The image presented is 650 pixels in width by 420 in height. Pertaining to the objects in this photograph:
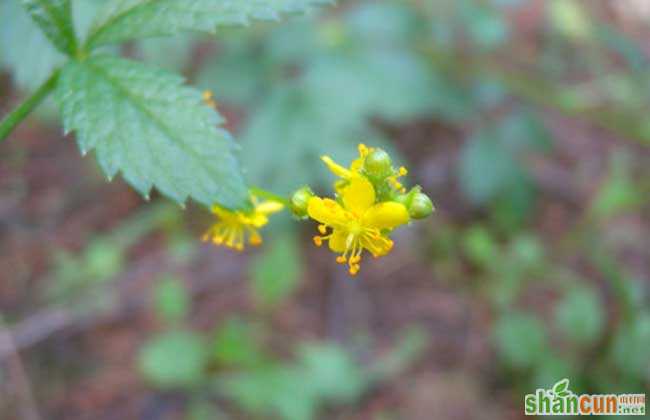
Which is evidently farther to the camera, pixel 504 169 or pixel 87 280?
pixel 504 169

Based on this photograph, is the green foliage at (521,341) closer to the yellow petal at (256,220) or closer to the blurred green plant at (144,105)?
the yellow petal at (256,220)

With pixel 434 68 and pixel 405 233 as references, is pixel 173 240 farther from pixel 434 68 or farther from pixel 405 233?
pixel 434 68

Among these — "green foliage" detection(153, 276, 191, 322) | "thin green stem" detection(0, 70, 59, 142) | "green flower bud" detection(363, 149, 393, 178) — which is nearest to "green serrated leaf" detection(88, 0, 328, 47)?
"thin green stem" detection(0, 70, 59, 142)

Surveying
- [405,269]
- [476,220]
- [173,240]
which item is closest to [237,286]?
[173,240]

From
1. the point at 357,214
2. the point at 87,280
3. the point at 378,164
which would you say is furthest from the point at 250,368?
the point at 378,164

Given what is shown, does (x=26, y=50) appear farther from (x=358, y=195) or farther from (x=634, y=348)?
(x=634, y=348)

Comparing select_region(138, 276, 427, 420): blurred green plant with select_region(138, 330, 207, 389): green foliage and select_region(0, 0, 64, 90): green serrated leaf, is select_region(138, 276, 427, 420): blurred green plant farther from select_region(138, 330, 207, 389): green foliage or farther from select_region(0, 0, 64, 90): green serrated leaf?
select_region(0, 0, 64, 90): green serrated leaf
